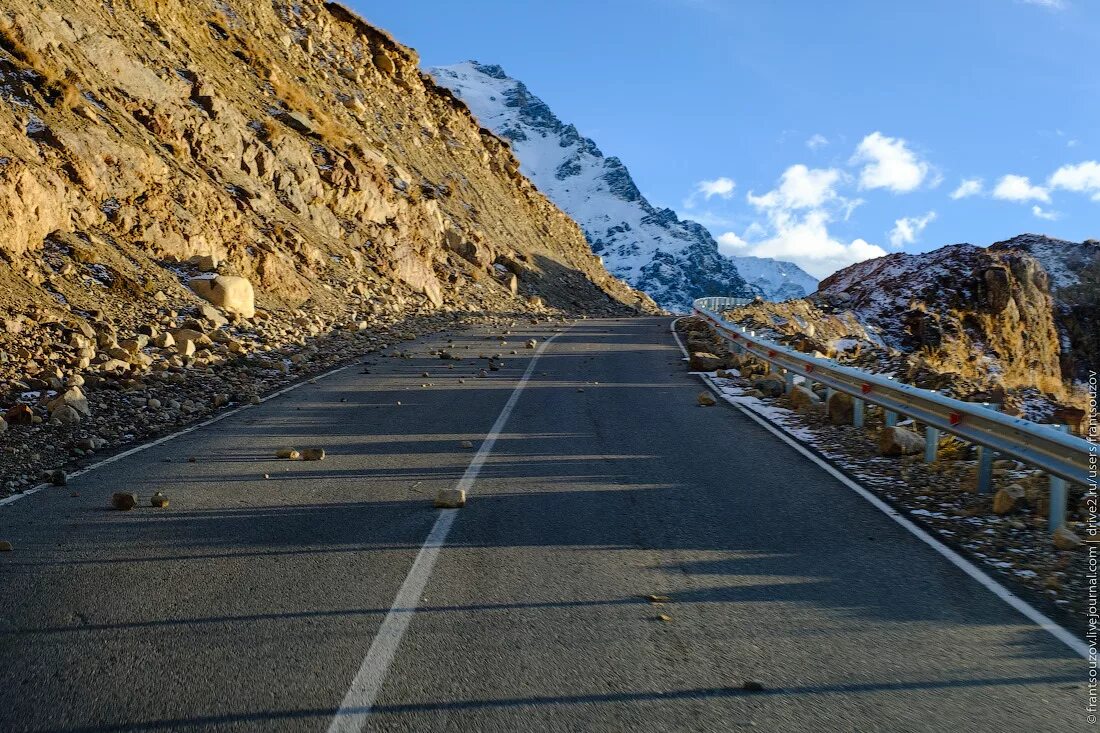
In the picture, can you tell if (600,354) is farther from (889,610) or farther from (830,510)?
(889,610)

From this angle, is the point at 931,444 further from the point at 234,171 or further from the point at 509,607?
the point at 234,171

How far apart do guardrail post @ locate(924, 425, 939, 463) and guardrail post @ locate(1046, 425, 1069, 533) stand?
6.28 ft

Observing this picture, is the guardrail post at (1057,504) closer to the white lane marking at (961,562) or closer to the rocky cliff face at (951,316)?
the white lane marking at (961,562)

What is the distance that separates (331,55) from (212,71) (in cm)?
1455

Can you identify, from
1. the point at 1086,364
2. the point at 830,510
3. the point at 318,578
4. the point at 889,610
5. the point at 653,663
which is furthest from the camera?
the point at 1086,364

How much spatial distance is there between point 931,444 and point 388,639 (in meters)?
6.09

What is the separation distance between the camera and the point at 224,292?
640 inches

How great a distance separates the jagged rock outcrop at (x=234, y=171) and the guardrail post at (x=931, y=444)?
11893mm

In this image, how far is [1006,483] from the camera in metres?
6.93

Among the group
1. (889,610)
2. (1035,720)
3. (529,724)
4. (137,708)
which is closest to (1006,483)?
(889,610)

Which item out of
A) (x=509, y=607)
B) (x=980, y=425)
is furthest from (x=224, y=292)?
(x=980, y=425)

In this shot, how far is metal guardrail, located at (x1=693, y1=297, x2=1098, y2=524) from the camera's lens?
549 cm

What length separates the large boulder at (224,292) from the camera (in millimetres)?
16172

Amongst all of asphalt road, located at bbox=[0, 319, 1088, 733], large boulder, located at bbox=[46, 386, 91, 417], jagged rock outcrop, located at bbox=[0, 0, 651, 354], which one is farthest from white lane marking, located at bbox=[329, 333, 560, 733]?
jagged rock outcrop, located at bbox=[0, 0, 651, 354]
